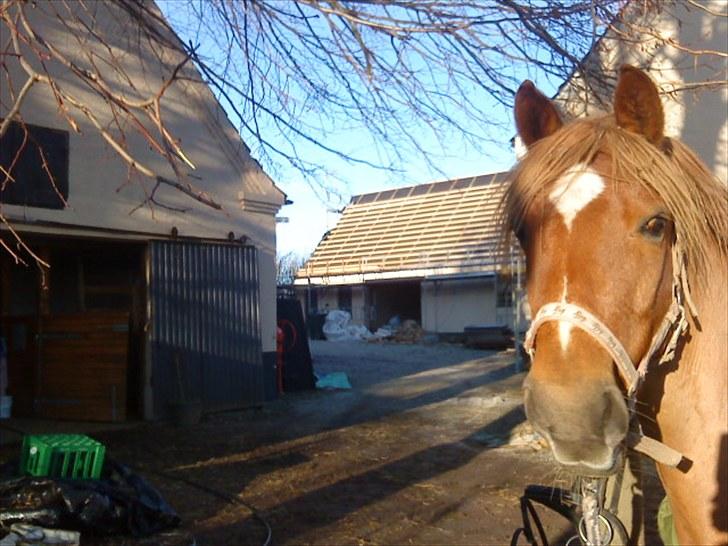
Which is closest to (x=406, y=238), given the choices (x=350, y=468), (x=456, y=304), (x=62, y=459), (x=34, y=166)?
(x=456, y=304)

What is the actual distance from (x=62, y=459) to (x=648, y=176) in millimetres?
4897

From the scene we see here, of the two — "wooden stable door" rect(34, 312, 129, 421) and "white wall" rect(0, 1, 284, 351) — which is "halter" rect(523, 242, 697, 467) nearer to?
"white wall" rect(0, 1, 284, 351)

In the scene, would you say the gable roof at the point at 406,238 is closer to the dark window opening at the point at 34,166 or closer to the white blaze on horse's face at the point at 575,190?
the dark window opening at the point at 34,166

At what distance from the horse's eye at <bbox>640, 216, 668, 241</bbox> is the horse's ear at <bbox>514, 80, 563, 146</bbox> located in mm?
521

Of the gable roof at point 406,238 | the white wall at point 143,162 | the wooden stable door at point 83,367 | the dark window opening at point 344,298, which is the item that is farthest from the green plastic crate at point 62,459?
the dark window opening at point 344,298

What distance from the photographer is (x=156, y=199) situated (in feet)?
33.6

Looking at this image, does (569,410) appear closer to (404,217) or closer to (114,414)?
(114,414)

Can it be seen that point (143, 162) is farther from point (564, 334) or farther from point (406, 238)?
point (406, 238)

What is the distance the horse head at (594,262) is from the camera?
167 cm

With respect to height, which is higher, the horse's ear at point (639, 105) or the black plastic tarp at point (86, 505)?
the horse's ear at point (639, 105)

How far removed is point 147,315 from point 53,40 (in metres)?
3.91

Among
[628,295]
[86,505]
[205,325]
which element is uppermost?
[628,295]

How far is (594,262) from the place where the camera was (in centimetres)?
180

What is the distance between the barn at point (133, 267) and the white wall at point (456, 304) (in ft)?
56.5
